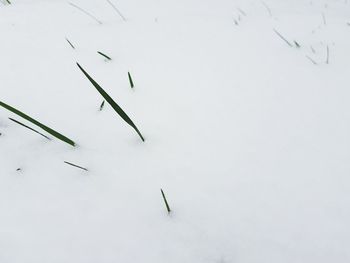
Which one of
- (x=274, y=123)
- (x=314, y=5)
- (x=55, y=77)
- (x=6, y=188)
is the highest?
(x=314, y=5)

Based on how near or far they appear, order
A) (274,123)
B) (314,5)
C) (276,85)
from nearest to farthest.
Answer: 1. (274,123)
2. (276,85)
3. (314,5)

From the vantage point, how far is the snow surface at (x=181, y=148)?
657 mm

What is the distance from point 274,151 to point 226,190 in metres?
0.18

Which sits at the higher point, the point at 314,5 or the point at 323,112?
the point at 314,5

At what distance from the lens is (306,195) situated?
2.35 ft

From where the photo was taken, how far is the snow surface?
66 cm

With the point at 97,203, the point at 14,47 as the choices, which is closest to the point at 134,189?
the point at 97,203

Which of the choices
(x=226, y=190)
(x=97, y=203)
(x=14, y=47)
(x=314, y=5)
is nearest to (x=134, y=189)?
(x=97, y=203)

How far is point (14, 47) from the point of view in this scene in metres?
1.24

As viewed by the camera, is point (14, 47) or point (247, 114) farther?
point (14, 47)

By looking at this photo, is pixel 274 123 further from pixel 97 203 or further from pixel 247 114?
pixel 97 203

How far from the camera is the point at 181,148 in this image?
82 cm

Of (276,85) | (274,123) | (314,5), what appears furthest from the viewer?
(314,5)

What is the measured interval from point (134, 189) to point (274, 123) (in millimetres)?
436
